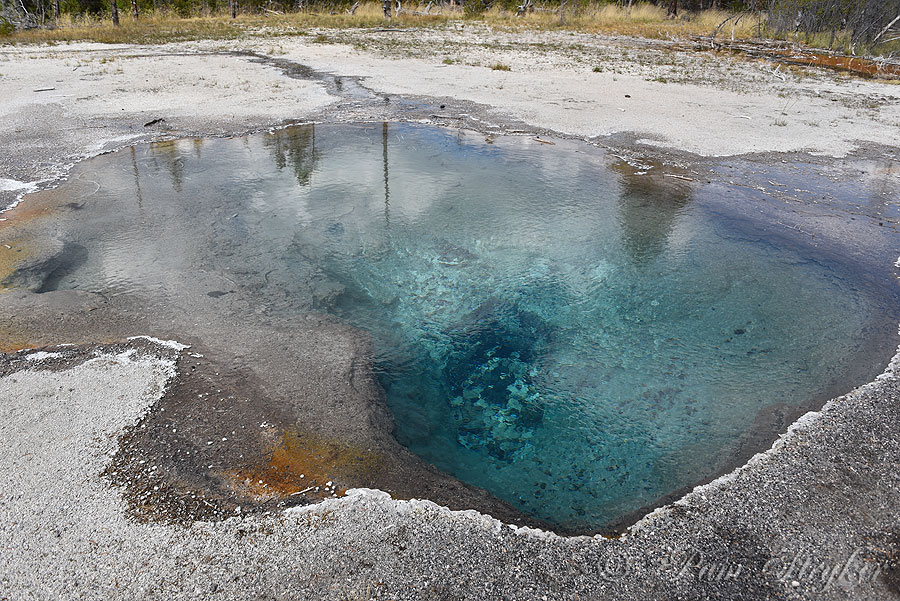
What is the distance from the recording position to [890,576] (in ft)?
7.43

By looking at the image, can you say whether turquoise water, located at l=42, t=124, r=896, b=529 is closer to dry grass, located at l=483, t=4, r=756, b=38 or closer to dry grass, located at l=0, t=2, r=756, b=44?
dry grass, located at l=0, t=2, r=756, b=44

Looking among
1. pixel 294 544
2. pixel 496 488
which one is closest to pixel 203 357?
pixel 294 544

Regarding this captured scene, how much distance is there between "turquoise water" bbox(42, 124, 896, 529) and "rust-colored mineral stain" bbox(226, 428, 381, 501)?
0.37m

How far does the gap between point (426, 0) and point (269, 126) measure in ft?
112

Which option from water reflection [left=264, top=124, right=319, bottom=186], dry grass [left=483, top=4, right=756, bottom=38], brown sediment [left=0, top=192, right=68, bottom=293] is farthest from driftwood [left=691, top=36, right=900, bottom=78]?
brown sediment [left=0, top=192, right=68, bottom=293]

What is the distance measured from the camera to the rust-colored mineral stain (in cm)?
265

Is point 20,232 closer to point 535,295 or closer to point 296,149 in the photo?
point 296,149

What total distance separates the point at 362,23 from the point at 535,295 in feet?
90.1

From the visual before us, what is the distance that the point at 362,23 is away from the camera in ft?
91.6

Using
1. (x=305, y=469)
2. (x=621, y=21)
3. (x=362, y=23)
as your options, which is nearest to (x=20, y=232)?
(x=305, y=469)

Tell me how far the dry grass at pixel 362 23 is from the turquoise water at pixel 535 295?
1848 cm

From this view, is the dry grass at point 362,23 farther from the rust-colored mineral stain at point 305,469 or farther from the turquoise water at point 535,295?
the rust-colored mineral stain at point 305,469

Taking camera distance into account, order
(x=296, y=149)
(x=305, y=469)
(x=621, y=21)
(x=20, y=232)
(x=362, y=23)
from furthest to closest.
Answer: (x=621, y=21) → (x=362, y=23) → (x=296, y=149) → (x=20, y=232) → (x=305, y=469)

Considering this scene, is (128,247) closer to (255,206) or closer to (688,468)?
(255,206)
